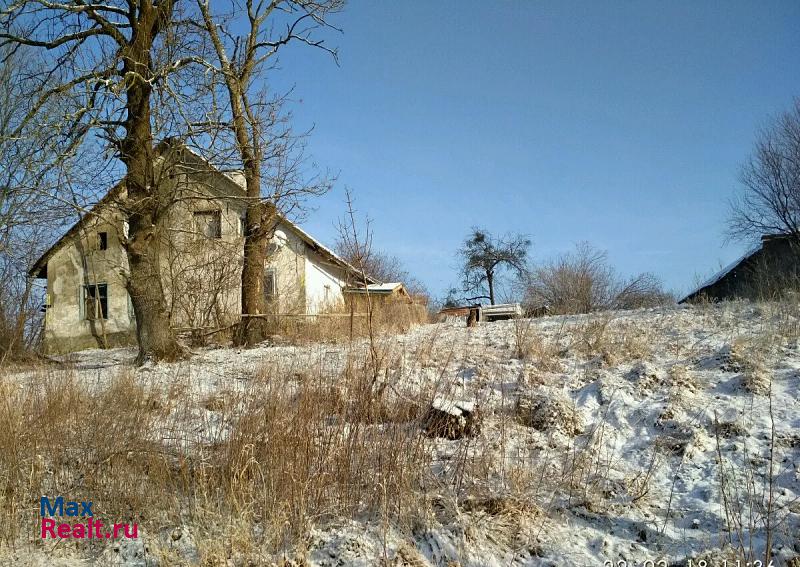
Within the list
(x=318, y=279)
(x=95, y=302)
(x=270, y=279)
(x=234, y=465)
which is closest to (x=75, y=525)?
(x=234, y=465)

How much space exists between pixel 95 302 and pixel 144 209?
48.6ft

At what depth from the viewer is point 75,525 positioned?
11.0 ft

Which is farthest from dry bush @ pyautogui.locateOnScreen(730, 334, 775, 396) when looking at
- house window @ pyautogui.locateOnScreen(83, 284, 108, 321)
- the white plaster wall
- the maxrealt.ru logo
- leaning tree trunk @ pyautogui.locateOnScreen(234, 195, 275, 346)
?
house window @ pyautogui.locateOnScreen(83, 284, 108, 321)

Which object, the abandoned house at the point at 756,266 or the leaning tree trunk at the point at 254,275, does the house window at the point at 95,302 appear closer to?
the leaning tree trunk at the point at 254,275

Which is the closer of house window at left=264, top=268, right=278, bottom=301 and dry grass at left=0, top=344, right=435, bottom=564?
dry grass at left=0, top=344, right=435, bottom=564

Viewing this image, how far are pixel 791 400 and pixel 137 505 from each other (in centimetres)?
519

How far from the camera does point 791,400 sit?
4.51 meters

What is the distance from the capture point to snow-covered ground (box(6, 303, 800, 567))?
9.75 feet

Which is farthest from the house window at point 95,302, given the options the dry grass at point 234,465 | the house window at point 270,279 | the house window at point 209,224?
the dry grass at point 234,465

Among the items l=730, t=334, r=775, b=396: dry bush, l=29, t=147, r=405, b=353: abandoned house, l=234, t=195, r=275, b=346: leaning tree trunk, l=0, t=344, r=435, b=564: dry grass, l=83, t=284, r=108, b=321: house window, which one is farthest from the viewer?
l=83, t=284, r=108, b=321: house window

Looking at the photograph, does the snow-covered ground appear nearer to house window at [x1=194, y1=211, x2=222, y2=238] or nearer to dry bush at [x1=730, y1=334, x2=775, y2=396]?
dry bush at [x1=730, y1=334, x2=775, y2=396]

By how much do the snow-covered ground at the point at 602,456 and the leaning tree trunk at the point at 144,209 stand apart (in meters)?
2.27

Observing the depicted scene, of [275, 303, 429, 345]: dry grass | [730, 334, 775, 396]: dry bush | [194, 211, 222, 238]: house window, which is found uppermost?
[194, 211, 222, 238]: house window

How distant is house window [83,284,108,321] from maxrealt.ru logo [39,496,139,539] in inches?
757
